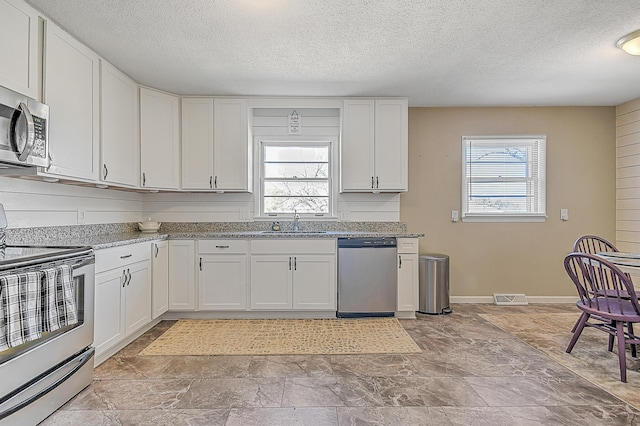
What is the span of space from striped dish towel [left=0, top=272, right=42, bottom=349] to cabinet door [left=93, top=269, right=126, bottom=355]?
0.72 meters

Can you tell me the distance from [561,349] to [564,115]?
3.03 metres

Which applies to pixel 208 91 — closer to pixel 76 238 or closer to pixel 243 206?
pixel 243 206

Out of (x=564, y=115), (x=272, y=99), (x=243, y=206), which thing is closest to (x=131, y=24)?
(x=272, y=99)

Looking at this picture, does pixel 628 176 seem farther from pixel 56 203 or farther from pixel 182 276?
pixel 56 203

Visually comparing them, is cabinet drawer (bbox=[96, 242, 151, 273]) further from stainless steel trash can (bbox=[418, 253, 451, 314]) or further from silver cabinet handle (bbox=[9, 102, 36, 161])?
stainless steel trash can (bbox=[418, 253, 451, 314])

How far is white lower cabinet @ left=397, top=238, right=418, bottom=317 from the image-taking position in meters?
3.90

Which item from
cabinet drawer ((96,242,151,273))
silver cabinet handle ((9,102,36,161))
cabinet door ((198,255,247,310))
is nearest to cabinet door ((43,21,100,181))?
silver cabinet handle ((9,102,36,161))

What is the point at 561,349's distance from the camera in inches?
119

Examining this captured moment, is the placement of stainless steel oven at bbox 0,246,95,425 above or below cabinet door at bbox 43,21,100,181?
below

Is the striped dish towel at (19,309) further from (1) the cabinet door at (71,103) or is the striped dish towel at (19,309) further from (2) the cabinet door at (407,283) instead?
(2) the cabinet door at (407,283)


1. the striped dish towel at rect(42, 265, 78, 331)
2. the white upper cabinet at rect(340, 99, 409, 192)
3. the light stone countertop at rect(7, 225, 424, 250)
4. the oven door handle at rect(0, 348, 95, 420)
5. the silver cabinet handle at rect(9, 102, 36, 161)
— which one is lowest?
the oven door handle at rect(0, 348, 95, 420)

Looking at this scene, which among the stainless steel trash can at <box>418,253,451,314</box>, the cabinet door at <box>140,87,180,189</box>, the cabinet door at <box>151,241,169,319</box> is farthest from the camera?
the stainless steel trash can at <box>418,253,451,314</box>

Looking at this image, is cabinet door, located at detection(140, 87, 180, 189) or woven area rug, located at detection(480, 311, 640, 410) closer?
woven area rug, located at detection(480, 311, 640, 410)

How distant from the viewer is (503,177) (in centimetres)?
462
